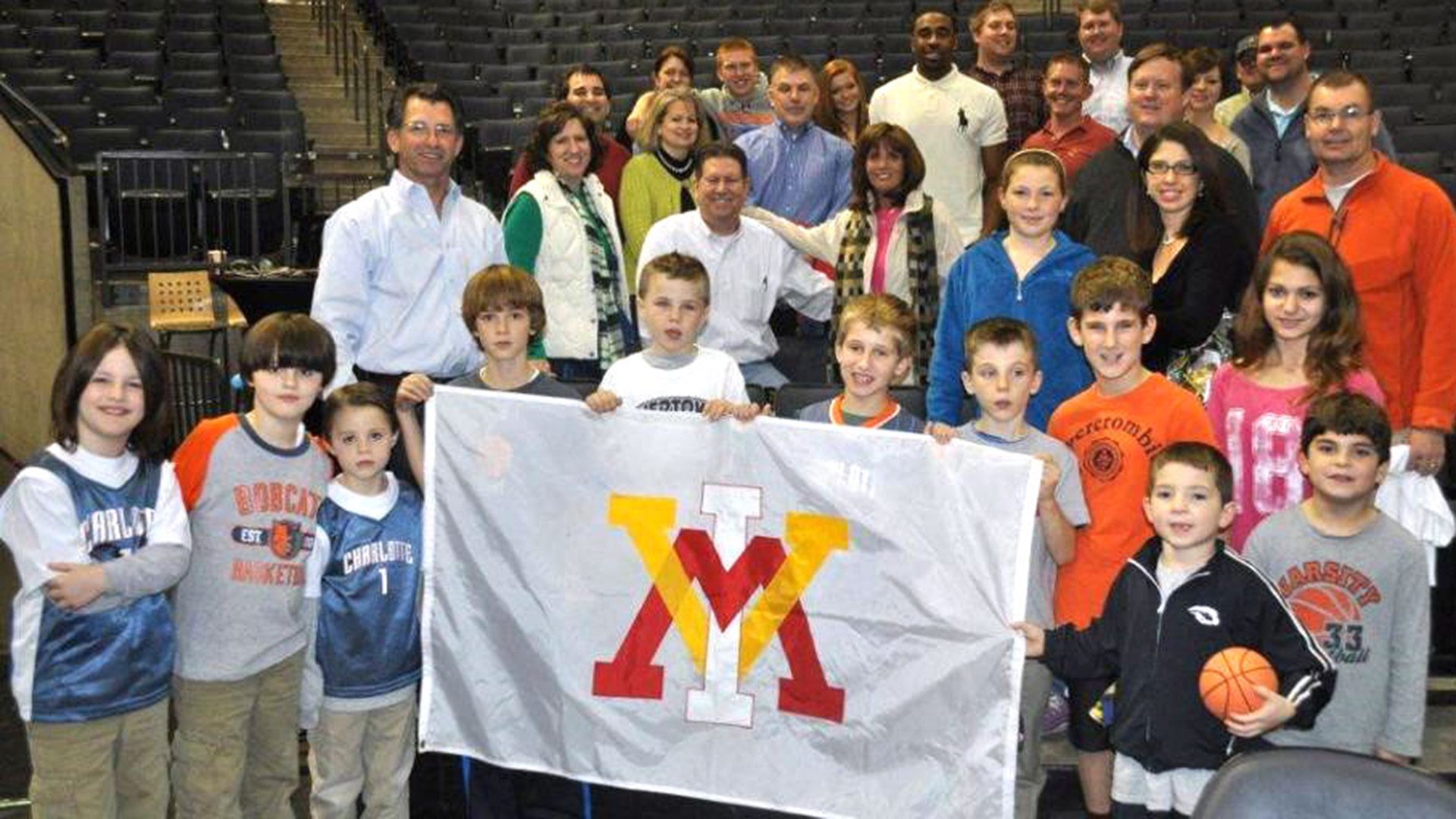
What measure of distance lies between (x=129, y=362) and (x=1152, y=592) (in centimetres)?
246

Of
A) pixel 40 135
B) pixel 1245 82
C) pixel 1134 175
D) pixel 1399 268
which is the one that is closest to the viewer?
pixel 1399 268

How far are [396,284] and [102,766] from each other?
167 cm

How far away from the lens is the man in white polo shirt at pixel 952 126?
22.4 ft

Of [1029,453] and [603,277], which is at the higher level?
[603,277]

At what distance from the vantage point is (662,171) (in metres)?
6.20

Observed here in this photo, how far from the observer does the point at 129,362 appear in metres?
3.80

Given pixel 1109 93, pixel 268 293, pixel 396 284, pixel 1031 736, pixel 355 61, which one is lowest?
→ pixel 1031 736

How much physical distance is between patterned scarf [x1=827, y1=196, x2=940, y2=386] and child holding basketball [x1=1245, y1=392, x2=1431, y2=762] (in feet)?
6.32

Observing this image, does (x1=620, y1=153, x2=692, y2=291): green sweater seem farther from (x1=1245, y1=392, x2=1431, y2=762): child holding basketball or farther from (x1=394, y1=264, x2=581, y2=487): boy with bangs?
(x1=1245, y1=392, x2=1431, y2=762): child holding basketball

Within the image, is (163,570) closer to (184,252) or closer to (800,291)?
(800,291)

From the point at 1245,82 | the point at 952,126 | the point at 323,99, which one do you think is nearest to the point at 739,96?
the point at 952,126

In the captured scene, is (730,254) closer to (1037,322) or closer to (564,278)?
(564,278)

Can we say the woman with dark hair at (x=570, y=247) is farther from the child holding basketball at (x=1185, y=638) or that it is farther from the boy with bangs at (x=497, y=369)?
the child holding basketball at (x=1185, y=638)

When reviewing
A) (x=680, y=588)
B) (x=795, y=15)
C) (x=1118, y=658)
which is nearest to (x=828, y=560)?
(x=680, y=588)
